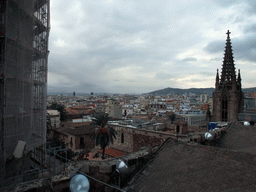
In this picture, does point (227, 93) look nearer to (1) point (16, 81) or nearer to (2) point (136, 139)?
(2) point (136, 139)

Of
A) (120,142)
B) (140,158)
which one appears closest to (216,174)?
(140,158)

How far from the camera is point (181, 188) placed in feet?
24.1

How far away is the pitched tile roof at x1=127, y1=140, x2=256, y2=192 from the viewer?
704 centimetres

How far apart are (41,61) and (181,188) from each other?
527 inches

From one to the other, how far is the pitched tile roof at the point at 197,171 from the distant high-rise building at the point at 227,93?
4201cm

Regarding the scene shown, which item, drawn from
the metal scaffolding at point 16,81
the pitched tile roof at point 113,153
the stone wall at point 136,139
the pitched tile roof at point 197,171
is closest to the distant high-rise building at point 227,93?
the stone wall at point 136,139

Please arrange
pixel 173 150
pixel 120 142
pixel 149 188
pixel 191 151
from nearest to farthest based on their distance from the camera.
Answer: pixel 149 188 → pixel 191 151 → pixel 173 150 → pixel 120 142

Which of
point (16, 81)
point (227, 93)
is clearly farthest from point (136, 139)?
point (227, 93)

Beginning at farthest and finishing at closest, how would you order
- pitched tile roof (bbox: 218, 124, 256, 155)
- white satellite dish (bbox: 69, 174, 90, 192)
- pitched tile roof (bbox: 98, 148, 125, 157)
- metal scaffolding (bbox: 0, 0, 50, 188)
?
1. pitched tile roof (bbox: 98, 148, 125, 157)
2. pitched tile roof (bbox: 218, 124, 256, 155)
3. metal scaffolding (bbox: 0, 0, 50, 188)
4. white satellite dish (bbox: 69, 174, 90, 192)

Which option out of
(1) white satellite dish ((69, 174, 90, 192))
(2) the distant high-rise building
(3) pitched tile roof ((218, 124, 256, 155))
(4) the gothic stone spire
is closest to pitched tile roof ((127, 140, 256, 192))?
(1) white satellite dish ((69, 174, 90, 192))

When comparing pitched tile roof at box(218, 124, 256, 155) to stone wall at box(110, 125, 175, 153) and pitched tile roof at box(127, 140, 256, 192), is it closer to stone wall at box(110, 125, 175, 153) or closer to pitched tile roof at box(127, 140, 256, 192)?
pitched tile roof at box(127, 140, 256, 192)

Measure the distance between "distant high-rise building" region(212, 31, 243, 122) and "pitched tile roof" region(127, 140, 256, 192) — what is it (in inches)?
1654

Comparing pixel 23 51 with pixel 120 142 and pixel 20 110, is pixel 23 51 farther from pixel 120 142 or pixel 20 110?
pixel 120 142

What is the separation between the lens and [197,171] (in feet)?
26.1
